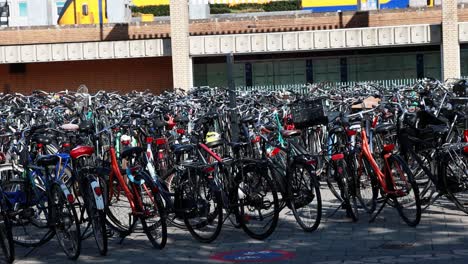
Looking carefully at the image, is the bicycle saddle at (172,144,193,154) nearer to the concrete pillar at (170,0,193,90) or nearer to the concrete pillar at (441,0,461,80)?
the concrete pillar at (441,0,461,80)

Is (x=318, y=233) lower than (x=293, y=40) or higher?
lower

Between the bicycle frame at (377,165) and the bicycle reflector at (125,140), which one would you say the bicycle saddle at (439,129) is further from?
the bicycle reflector at (125,140)

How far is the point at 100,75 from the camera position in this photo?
36000 millimetres

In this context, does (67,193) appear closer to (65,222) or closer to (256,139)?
(65,222)

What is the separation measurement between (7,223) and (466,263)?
12.2 feet

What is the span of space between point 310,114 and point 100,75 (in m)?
26.2

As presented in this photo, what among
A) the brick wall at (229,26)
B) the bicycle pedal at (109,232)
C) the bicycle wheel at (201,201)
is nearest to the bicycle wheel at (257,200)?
the bicycle wheel at (201,201)

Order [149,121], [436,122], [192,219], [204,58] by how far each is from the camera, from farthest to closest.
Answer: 1. [204,58]
2. [149,121]
3. [436,122]
4. [192,219]

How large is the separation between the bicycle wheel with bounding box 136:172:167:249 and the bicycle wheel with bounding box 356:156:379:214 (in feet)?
6.87

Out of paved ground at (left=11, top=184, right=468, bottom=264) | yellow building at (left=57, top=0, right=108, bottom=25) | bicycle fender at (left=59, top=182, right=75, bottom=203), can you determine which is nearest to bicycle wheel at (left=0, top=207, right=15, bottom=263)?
paved ground at (left=11, top=184, right=468, bottom=264)

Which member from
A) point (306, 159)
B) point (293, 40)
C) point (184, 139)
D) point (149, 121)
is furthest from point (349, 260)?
point (293, 40)

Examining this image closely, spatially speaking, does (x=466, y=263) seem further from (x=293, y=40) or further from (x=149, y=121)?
(x=293, y=40)

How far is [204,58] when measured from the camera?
1350 inches

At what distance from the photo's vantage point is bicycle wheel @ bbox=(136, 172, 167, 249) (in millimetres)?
8234
